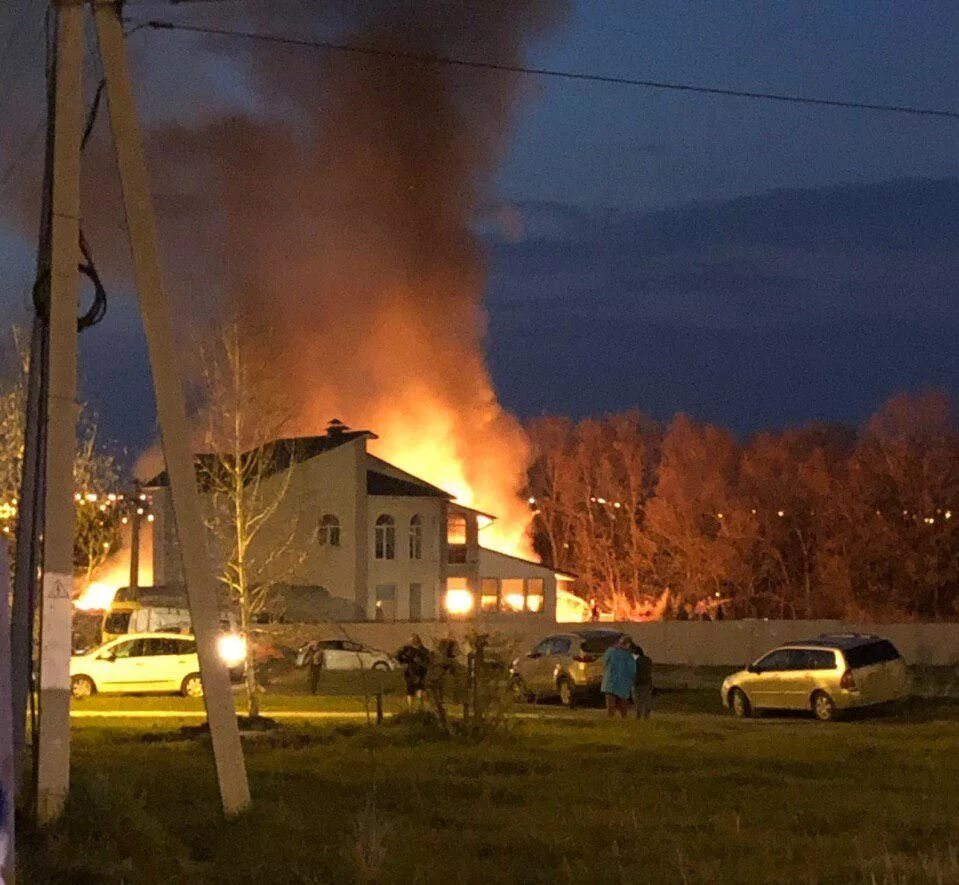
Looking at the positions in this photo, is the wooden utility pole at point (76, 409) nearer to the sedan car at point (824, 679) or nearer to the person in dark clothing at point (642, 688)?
the person in dark clothing at point (642, 688)

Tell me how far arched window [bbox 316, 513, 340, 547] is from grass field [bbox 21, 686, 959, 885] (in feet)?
136

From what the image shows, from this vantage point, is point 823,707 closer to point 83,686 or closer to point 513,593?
point 83,686

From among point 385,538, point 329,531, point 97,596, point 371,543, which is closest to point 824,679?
point 329,531

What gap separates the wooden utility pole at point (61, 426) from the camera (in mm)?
11859

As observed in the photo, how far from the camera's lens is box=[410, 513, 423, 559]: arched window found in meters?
66.8

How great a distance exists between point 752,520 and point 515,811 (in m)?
61.3

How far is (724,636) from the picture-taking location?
4816 centimetres

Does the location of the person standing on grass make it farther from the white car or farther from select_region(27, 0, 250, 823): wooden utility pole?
select_region(27, 0, 250, 823): wooden utility pole

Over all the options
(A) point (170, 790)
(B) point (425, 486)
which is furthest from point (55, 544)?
(B) point (425, 486)

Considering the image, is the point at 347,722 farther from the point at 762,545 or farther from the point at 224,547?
the point at 762,545

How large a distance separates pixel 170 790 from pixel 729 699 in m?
16.7

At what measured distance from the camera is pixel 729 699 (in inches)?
1145

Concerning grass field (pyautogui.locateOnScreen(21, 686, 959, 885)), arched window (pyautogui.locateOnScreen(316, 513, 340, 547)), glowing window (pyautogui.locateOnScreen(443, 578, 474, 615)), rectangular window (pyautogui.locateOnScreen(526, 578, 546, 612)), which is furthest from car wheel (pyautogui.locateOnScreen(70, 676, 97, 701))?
rectangular window (pyautogui.locateOnScreen(526, 578, 546, 612))

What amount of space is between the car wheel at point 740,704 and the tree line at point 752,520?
34.0 meters
